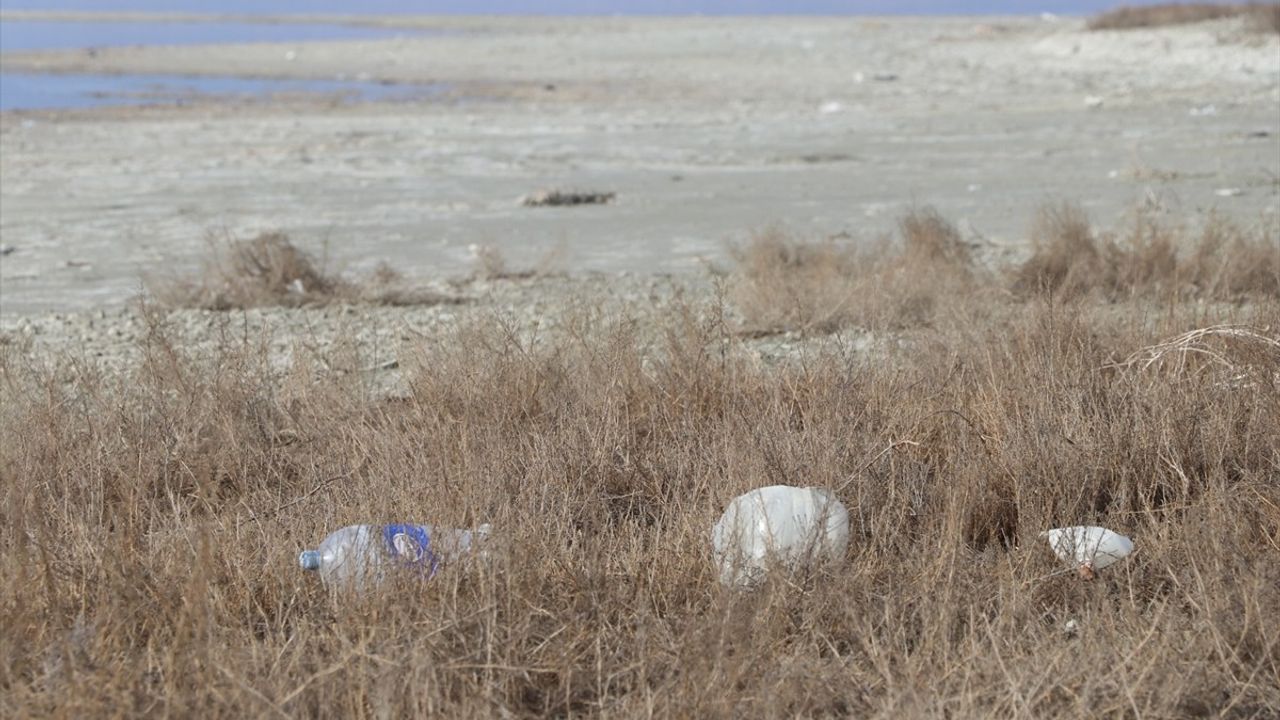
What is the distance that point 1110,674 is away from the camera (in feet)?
11.2

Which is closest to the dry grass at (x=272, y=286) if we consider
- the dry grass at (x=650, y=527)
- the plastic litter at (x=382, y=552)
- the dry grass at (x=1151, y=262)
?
the dry grass at (x=650, y=527)

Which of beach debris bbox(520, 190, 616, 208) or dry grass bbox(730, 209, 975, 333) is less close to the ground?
dry grass bbox(730, 209, 975, 333)

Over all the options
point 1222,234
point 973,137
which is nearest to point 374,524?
point 1222,234

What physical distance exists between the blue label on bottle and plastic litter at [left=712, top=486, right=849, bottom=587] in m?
0.77

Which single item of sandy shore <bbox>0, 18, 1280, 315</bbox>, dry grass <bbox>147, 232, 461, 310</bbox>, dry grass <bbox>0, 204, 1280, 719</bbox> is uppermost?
dry grass <bbox>0, 204, 1280, 719</bbox>

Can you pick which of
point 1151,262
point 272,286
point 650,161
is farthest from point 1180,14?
point 272,286

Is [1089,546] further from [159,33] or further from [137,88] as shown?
[159,33]

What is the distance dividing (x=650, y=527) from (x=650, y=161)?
12669 mm

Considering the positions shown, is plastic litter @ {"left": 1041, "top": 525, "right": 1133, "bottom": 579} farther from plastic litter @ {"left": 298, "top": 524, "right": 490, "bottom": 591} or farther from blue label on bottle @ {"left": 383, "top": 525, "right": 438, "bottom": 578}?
blue label on bottle @ {"left": 383, "top": 525, "right": 438, "bottom": 578}

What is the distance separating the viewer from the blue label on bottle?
388cm

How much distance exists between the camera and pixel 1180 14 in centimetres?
3259

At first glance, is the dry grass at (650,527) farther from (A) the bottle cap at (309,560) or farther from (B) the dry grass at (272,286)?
(B) the dry grass at (272,286)

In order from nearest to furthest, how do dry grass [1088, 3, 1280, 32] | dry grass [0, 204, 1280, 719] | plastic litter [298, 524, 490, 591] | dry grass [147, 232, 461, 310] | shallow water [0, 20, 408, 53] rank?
dry grass [0, 204, 1280, 719] → plastic litter [298, 524, 490, 591] → dry grass [147, 232, 461, 310] → dry grass [1088, 3, 1280, 32] → shallow water [0, 20, 408, 53]

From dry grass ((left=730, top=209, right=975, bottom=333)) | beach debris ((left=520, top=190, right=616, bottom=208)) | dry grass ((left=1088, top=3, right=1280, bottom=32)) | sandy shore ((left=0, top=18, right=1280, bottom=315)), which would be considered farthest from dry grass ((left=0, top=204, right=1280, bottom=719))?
dry grass ((left=1088, top=3, right=1280, bottom=32))
